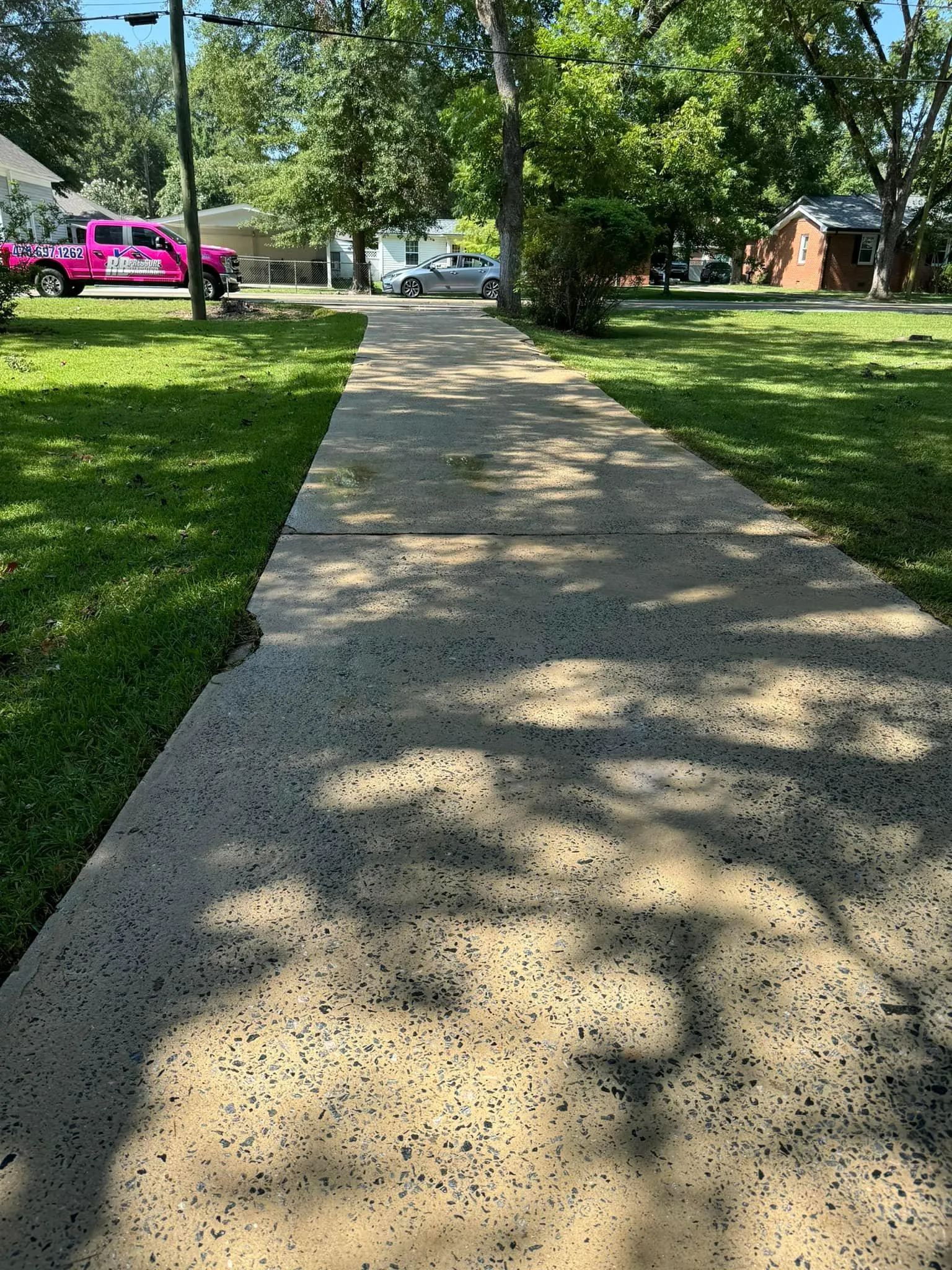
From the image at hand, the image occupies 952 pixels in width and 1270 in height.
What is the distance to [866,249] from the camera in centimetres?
4388

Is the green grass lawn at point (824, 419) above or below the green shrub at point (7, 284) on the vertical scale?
below

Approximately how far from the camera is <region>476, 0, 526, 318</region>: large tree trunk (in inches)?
660

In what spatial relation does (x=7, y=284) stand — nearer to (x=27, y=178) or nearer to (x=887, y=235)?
(x=27, y=178)

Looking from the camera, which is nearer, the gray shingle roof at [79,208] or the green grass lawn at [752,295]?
the green grass lawn at [752,295]

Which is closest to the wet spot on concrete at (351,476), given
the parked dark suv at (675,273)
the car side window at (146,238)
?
the car side window at (146,238)

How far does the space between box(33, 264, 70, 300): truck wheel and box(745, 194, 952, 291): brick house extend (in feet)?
107

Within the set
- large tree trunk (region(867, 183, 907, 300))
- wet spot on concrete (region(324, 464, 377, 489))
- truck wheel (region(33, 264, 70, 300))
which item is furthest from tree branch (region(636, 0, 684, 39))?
wet spot on concrete (region(324, 464, 377, 489))

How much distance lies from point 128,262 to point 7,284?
12.8 metres

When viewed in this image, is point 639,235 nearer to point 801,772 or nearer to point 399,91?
point 399,91

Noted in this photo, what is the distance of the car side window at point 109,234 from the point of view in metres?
23.1

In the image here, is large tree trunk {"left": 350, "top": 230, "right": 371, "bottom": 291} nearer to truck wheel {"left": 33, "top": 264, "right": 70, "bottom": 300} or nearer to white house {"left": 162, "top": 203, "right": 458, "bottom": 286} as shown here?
white house {"left": 162, "top": 203, "right": 458, "bottom": 286}

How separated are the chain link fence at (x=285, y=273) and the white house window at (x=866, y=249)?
81.0 ft

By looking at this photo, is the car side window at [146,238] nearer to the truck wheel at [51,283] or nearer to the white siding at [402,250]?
the truck wheel at [51,283]

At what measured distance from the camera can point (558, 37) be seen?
73.3 feet
